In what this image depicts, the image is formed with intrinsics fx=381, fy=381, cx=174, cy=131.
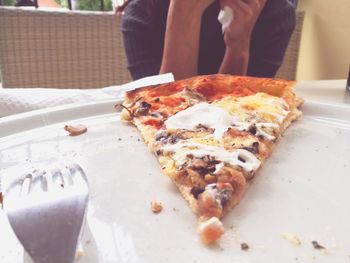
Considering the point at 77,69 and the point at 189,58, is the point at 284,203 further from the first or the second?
the point at 77,69

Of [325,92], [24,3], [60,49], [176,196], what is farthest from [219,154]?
[24,3]

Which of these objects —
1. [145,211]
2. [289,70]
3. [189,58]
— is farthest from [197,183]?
[289,70]

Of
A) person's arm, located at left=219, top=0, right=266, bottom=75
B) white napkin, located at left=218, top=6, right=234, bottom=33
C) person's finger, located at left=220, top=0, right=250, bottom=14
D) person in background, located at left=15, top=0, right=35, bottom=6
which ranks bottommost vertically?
person's arm, located at left=219, top=0, right=266, bottom=75

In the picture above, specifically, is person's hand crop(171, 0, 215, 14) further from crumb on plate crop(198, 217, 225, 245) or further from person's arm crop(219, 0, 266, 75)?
crumb on plate crop(198, 217, 225, 245)

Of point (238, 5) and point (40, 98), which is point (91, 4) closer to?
point (238, 5)

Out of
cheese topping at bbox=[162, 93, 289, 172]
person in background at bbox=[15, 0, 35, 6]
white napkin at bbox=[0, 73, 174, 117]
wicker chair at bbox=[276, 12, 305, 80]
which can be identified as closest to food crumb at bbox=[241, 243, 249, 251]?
cheese topping at bbox=[162, 93, 289, 172]

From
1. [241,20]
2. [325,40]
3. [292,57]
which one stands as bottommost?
[292,57]
